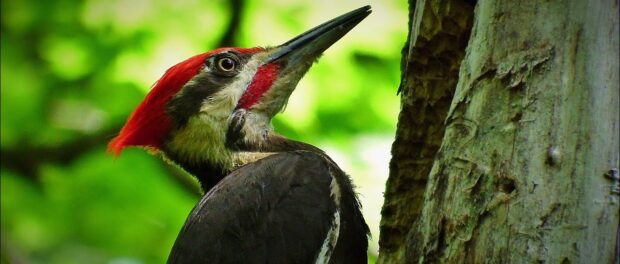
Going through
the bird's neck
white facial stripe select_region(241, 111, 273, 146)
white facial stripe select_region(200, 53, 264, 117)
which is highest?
white facial stripe select_region(200, 53, 264, 117)

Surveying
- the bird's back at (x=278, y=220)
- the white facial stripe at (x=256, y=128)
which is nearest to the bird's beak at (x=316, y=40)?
the white facial stripe at (x=256, y=128)

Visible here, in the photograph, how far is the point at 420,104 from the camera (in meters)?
3.58

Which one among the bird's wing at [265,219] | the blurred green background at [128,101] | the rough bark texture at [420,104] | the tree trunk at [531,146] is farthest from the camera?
the blurred green background at [128,101]

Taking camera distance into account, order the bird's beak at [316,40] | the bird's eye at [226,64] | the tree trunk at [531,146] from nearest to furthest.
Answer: the tree trunk at [531,146]
the bird's beak at [316,40]
the bird's eye at [226,64]

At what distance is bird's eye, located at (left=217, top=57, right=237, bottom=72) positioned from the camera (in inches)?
162

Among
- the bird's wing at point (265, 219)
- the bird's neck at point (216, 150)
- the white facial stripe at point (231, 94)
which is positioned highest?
the white facial stripe at point (231, 94)

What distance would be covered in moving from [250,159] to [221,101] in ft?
1.14

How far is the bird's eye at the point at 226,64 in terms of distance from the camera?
13.5 ft

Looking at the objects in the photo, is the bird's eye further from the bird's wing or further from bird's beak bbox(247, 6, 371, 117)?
the bird's wing

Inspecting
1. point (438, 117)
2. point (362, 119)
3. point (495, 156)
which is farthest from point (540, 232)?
point (362, 119)

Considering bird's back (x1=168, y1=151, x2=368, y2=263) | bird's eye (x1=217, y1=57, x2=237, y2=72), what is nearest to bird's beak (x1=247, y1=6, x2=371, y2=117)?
bird's eye (x1=217, y1=57, x2=237, y2=72)

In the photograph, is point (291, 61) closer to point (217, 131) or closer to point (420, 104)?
point (217, 131)

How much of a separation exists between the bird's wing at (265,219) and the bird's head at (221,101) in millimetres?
590

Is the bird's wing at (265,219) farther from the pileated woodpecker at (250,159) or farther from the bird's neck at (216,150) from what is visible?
the bird's neck at (216,150)
